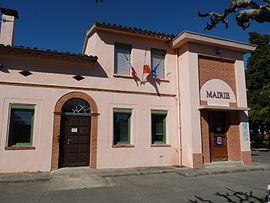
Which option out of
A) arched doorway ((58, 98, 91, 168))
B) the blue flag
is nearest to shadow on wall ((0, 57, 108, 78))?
arched doorway ((58, 98, 91, 168))

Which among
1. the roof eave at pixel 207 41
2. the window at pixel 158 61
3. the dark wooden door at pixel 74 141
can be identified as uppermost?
the roof eave at pixel 207 41

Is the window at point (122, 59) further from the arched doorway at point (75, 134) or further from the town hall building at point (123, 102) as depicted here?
the arched doorway at point (75, 134)

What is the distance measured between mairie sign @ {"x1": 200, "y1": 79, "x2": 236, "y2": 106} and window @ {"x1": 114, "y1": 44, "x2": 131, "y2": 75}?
12.4 feet

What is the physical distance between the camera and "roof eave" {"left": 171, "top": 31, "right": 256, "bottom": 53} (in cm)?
1184

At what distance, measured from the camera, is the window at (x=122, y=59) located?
11984mm

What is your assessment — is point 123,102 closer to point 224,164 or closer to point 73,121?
point 73,121

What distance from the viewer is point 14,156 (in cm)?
968

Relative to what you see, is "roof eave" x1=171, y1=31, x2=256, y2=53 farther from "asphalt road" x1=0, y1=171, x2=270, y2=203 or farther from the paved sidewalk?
"asphalt road" x1=0, y1=171, x2=270, y2=203

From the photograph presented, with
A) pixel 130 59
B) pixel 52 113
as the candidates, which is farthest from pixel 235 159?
pixel 52 113

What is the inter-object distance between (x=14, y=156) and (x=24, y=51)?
13.4 feet

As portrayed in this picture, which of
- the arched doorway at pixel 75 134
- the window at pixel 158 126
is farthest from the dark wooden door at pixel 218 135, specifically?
the arched doorway at pixel 75 134

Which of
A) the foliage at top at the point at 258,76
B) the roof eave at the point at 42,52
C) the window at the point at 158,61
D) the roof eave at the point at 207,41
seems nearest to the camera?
the roof eave at the point at 42,52

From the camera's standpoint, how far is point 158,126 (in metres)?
12.3

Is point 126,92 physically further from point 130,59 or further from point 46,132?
point 46,132
